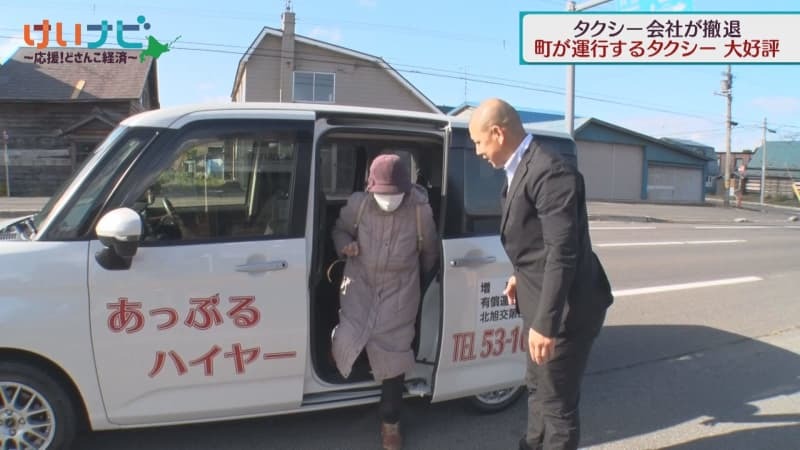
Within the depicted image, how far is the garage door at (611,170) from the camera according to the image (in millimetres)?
34000

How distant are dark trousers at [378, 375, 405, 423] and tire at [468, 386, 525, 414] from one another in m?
0.67

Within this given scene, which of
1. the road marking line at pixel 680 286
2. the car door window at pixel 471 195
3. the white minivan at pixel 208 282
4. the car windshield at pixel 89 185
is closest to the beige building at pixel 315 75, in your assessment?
the road marking line at pixel 680 286

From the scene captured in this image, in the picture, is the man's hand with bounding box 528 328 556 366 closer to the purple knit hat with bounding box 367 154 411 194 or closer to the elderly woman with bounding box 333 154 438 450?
the elderly woman with bounding box 333 154 438 450

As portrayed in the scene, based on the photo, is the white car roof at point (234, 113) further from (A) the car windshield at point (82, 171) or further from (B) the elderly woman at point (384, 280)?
(B) the elderly woman at point (384, 280)

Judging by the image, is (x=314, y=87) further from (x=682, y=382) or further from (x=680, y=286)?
(x=682, y=382)

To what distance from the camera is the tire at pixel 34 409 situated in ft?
9.52

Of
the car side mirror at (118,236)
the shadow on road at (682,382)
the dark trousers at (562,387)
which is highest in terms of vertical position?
the car side mirror at (118,236)

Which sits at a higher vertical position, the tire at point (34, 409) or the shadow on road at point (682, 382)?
the tire at point (34, 409)

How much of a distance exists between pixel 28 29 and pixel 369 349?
26657 millimetres

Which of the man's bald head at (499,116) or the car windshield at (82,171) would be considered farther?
the car windshield at (82,171)

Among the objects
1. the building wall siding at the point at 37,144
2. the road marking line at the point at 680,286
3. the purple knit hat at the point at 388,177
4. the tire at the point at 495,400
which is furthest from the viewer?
the building wall siding at the point at 37,144

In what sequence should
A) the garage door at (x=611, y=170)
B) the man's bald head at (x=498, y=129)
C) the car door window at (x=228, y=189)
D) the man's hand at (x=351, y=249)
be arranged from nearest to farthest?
1. the man's bald head at (x=498, y=129)
2. the car door window at (x=228, y=189)
3. the man's hand at (x=351, y=249)
4. the garage door at (x=611, y=170)

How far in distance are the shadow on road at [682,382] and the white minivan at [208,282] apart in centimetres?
115

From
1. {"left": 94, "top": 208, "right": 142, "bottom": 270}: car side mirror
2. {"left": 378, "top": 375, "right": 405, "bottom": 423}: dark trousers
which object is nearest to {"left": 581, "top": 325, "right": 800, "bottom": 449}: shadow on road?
{"left": 378, "top": 375, "right": 405, "bottom": 423}: dark trousers
